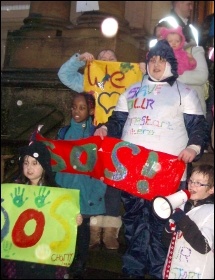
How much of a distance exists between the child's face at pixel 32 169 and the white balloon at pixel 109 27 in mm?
3714

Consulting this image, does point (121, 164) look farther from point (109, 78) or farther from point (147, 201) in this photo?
point (109, 78)

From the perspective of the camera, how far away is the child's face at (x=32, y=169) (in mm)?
4523

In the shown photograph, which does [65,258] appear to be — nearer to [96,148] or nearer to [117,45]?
[96,148]

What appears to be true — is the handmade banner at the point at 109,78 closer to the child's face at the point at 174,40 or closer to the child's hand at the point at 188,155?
the child's face at the point at 174,40

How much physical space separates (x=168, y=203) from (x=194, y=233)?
0.28 metres

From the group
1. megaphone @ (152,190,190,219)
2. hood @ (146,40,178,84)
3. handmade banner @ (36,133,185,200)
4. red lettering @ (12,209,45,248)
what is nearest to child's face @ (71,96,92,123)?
handmade banner @ (36,133,185,200)

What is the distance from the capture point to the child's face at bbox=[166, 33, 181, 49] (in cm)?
513

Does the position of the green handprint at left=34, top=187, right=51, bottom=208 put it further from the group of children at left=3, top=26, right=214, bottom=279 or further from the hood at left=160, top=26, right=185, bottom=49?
the hood at left=160, top=26, right=185, bottom=49

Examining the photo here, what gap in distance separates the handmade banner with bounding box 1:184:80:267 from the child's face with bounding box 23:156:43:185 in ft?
0.37

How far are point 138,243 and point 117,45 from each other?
402cm

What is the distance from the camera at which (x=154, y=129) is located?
14.7ft

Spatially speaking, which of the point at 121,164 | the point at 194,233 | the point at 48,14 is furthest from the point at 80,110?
the point at 48,14

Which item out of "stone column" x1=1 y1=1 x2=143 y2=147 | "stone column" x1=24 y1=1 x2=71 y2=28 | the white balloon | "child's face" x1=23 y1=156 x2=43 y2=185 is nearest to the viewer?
"child's face" x1=23 y1=156 x2=43 y2=185

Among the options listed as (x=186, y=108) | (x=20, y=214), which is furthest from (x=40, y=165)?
(x=186, y=108)
